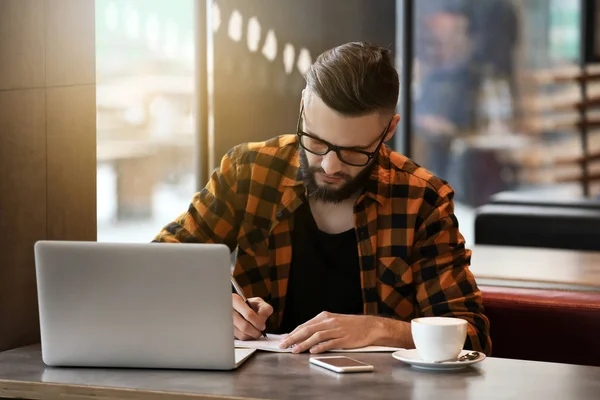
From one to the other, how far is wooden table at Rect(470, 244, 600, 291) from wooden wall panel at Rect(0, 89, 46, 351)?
1.15m

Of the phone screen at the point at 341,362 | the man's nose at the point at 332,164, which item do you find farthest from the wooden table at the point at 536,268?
the phone screen at the point at 341,362

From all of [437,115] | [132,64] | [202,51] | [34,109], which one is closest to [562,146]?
[437,115]

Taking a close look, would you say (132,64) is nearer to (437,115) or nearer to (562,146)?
(437,115)

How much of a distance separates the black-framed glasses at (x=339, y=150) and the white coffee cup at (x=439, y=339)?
0.56m

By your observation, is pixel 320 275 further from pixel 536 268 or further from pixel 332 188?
pixel 536 268

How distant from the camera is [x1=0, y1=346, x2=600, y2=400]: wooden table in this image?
1.55 metres

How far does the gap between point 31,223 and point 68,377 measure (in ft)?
1.80

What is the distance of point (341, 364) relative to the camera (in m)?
1.72

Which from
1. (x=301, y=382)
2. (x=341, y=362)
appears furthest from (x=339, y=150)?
(x=301, y=382)

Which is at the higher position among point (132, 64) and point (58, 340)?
point (132, 64)

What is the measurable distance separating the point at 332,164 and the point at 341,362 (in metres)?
0.57

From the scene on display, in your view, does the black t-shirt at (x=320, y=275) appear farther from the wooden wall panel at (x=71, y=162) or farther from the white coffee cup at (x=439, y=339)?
the white coffee cup at (x=439, y=339)

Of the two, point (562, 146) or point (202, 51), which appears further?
point (562, 146)

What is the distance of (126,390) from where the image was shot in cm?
158
